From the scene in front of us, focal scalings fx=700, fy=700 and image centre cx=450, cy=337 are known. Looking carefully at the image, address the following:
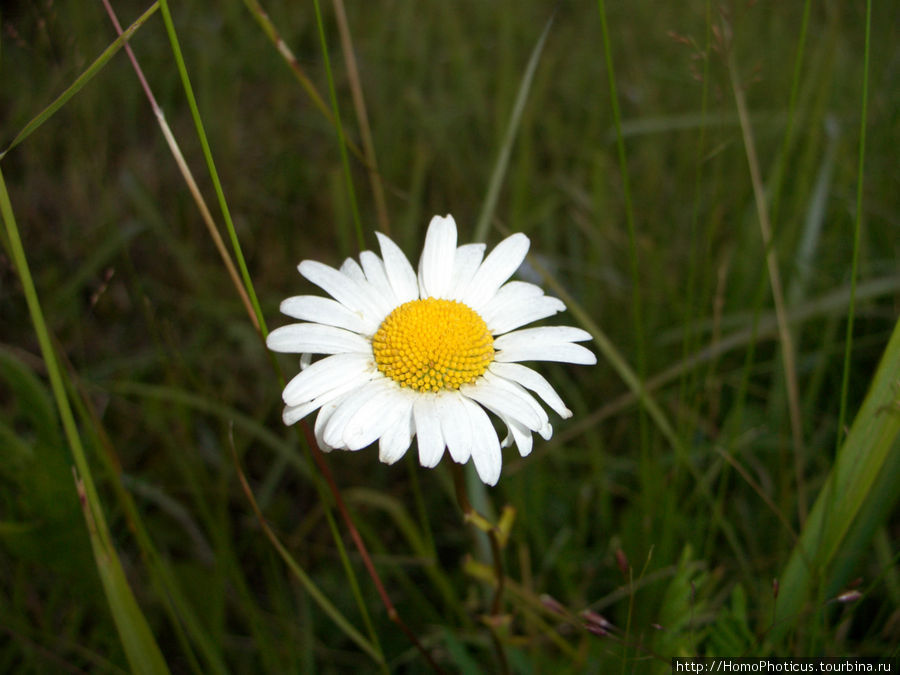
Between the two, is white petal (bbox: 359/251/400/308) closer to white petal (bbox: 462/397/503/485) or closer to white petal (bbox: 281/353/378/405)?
white petal (bbox: 281/353/378/405)

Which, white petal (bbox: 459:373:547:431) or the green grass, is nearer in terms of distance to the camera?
white petal (bbox: 459:373:547:431)

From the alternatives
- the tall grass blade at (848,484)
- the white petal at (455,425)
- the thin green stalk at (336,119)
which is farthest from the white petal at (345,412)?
the tall grass blade at (848,484)

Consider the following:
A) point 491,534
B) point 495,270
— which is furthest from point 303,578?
point 495,270

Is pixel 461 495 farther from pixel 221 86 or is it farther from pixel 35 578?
pixel 221 86

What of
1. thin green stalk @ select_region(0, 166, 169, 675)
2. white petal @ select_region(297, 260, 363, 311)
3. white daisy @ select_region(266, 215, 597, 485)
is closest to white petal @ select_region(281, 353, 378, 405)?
white daisy @ select_region(266, 215, 597, 485)

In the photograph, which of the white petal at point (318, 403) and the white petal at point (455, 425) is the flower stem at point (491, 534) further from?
the white petal at point (318, 403)
